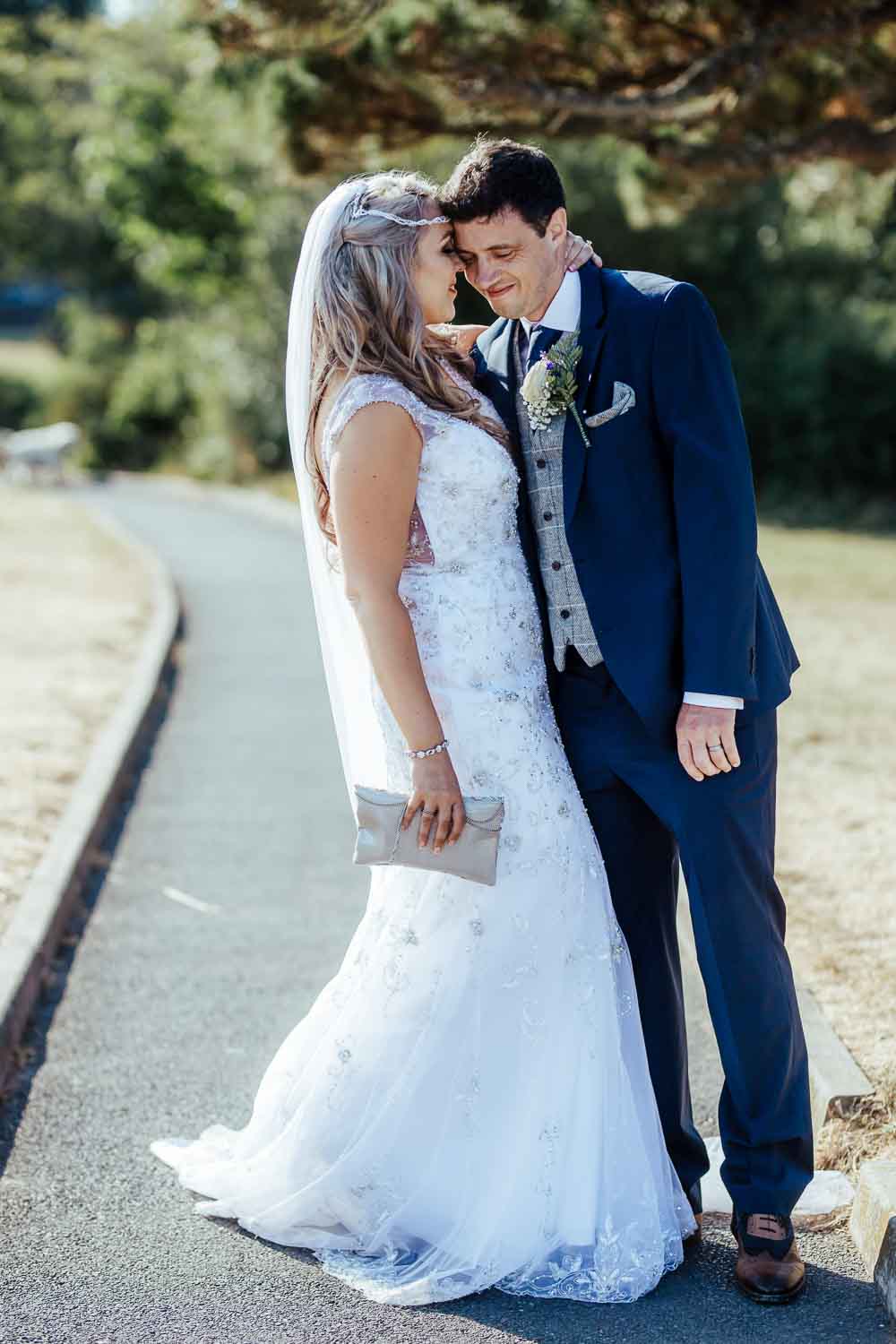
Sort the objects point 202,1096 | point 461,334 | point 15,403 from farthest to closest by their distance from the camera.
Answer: point 15,403 < point 202,1096 < point 461,334

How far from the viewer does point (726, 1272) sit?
3340 millimetres

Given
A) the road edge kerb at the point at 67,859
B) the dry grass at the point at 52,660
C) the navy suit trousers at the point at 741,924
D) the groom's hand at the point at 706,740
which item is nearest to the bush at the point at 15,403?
the dry grass at the point at 52,660

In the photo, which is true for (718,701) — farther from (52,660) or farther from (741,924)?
(52,660)

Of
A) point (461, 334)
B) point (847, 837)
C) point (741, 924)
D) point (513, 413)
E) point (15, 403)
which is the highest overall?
point (461, 334)

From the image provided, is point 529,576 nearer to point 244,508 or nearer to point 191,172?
point 244,508

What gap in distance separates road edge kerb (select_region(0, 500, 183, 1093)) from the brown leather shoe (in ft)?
7.36

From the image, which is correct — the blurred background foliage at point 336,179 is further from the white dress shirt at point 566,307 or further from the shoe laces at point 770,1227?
the shoe laces at point 770,1227

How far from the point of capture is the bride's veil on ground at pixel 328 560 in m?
3.32

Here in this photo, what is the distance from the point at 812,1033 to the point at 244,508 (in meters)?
23.1

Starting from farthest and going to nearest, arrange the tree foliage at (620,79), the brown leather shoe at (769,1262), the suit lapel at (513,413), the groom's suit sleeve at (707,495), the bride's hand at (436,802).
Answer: the tree foliage at (620,79)
the suit lapel at (513,413)
the bride's hand at (436,802)
the brown leather shoe at (769,1262)
the groom's suit sleeve at (707,495)

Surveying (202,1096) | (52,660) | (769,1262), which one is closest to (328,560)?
(202,1096)

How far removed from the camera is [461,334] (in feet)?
12.2

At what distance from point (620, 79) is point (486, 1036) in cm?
740

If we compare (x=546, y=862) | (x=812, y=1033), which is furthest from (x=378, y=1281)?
(x=812, y=1033)
